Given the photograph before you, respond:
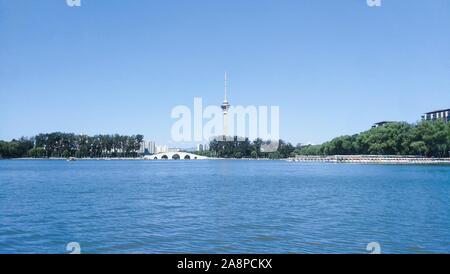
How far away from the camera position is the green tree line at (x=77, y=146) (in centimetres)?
10812

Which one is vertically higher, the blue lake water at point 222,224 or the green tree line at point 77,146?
the green tree line at point 77,146

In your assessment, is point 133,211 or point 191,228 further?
point 133,211

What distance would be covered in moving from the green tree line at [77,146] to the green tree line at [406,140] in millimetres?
55607

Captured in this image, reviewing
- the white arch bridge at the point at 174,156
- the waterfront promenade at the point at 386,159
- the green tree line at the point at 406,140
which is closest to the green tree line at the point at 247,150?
the white arch bridge at the point at 174,156

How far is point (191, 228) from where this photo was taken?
38.1 ft

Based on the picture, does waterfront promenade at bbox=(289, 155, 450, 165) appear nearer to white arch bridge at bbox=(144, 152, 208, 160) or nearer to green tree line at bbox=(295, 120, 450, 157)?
green tree line at bbox=(295, 120, 450, 157)

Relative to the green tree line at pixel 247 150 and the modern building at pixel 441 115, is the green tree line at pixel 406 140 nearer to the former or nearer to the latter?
the modern building at pixel 441 115

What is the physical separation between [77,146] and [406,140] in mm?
81529

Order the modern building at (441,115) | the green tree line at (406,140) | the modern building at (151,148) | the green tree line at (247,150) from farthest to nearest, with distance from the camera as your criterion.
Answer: the modern building at (151,148)
the green tree line at (247,150)
the modern building at (441,115)
the green tree line at (406,140)

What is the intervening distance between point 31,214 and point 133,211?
3.39m

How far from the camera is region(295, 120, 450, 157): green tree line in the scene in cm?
7306

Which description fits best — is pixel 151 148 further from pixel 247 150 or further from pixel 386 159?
pixel 386 159
